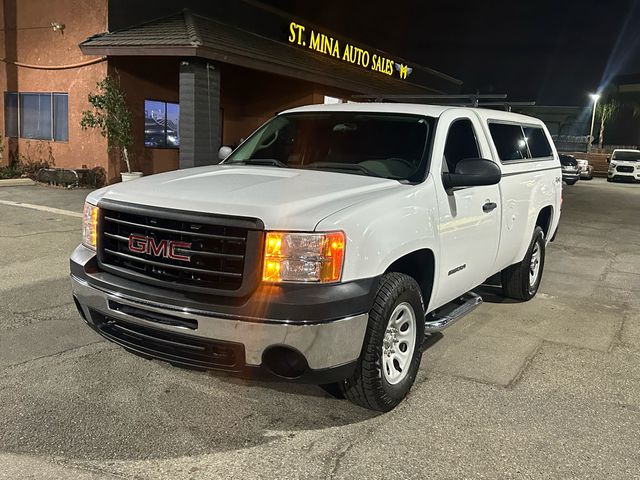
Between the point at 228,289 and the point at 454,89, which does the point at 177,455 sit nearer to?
the point at 228,289

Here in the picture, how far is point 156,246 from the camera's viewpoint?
3459mm

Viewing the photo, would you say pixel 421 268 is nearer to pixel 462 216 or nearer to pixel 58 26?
pixel 462 216

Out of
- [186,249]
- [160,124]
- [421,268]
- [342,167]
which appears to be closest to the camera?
[186,249]

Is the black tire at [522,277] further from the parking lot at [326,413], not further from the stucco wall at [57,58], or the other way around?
the stucco wall at [57,58]

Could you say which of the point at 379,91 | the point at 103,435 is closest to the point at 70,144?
the point at 379,91

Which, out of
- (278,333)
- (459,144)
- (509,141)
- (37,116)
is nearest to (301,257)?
(278,333)

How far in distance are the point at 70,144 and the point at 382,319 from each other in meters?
15.0

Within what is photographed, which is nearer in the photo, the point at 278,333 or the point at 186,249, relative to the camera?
the point at 278,333

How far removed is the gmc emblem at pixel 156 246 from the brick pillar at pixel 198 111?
11.1 metres

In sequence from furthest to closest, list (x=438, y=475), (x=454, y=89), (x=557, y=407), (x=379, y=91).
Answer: (x=454, y=89), (x=379, y=91), (x=557, y=407), (x=438, y=475)

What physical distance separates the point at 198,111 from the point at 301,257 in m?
12.2

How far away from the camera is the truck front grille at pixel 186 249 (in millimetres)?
3234

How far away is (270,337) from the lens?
10.3ft

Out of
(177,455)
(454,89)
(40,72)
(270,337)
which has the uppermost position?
(454,89)
